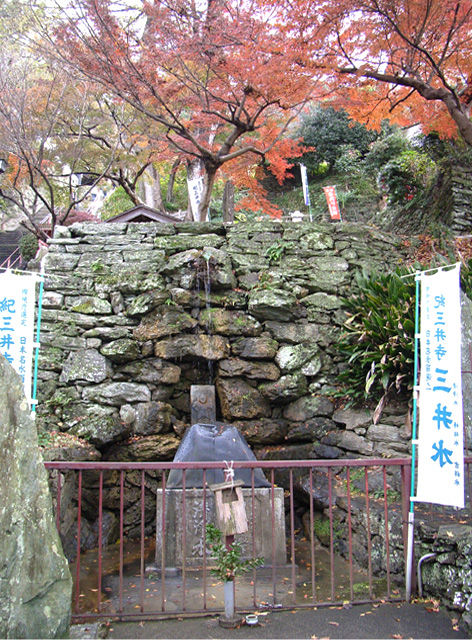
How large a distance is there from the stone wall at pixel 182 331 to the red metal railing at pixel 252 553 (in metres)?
0.74

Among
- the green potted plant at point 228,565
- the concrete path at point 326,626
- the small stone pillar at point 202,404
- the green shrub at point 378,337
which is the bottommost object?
the concrete path at point 326,626

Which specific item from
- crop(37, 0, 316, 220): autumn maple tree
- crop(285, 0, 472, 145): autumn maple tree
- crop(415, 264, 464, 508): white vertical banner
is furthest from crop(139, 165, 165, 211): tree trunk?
crop(415, 264, 464, 508): white vertical banner

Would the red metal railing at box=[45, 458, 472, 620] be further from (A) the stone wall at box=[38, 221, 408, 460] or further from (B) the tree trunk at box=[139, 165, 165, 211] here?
(B) the tree trunk at box=[139, 165, 165, 211]

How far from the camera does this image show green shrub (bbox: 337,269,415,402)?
608cm

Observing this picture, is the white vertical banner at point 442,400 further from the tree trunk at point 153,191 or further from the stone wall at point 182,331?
the tree trunk at point 153,191

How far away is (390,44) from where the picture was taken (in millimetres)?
7742

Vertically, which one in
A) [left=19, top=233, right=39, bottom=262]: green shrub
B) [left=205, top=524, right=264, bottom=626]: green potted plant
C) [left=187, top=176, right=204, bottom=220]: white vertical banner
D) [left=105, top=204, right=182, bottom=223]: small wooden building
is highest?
[left=187, top=176, right=204, bottom=220]: white vertical banner

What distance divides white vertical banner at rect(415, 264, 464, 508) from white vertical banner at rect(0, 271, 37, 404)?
3.31 m

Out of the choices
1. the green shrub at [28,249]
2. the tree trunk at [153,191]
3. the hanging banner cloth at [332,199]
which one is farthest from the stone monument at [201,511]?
the green shrub at [28,249]

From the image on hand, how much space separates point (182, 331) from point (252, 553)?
3.55 meters

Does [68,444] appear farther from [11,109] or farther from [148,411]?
[11,109]

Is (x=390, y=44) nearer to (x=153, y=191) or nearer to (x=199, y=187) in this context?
(x=199, y=187)

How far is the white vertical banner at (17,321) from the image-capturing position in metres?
4.27

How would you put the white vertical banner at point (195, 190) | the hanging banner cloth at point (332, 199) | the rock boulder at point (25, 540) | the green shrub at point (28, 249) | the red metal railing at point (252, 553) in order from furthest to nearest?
the green shrub at point (28, 249)
the hanging banner cloth at point (332, 199)
the white vertical banner at point (195, 190)
the red metal railing at point (252, 553)
the rock boulder at point (25, 540)
